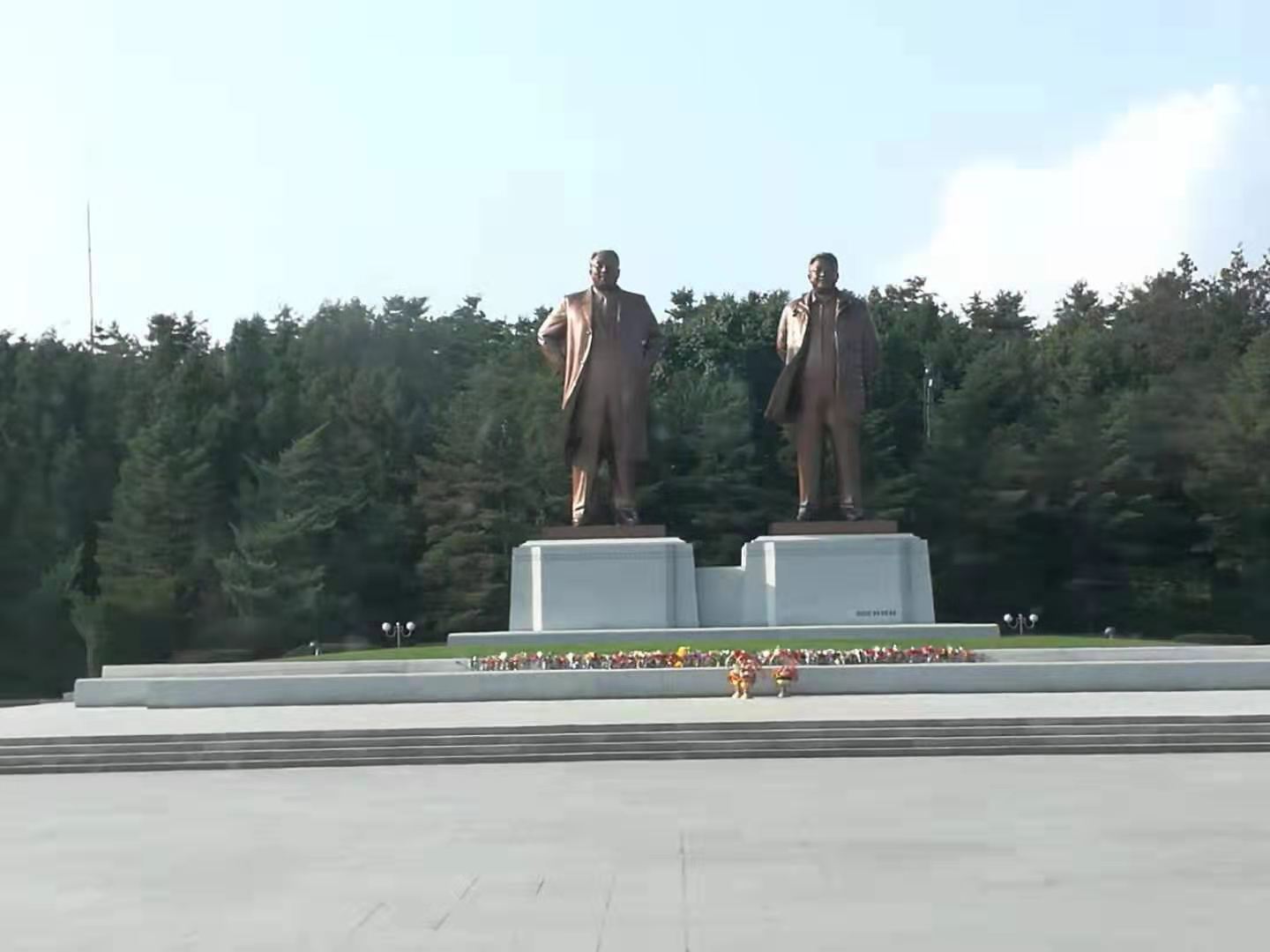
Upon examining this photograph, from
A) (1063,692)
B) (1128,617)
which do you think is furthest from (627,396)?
(1128,617)

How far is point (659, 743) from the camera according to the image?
16.2m

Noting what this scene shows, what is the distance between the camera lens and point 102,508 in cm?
4594

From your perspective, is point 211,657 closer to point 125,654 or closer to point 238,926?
point 125,654

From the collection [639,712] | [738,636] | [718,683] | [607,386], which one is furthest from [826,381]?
[639,712]

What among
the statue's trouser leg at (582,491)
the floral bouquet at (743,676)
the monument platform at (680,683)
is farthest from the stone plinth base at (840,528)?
the floral bouquet at (743,676)

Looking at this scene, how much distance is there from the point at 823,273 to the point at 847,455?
2.52 metres

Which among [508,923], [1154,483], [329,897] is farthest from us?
[1154,483]

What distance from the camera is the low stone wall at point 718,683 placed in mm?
20109

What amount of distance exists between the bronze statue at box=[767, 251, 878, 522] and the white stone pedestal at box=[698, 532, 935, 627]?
78 centimetres

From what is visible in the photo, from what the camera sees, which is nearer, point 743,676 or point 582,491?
point 743,676

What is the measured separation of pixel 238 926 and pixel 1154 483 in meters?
37.8

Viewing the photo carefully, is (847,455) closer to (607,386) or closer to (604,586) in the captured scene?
(607,386)

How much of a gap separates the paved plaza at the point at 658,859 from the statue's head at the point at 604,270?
11.1m

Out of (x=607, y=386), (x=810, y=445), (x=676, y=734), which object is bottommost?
(x=676, y=734)
